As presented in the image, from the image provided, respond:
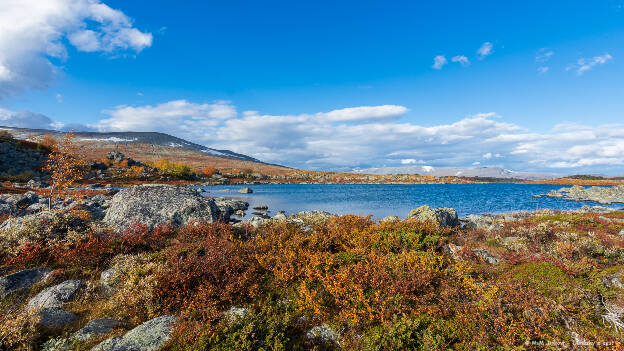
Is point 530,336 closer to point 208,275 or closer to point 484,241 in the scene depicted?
point 208,275

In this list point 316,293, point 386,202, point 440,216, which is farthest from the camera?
point 386,202

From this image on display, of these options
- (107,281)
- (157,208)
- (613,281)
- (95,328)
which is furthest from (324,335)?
(157,208)

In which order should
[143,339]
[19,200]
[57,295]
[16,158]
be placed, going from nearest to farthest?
[143,339], [57,295], [19,200], [16,158]

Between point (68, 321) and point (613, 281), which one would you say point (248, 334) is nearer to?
point (68, 321)

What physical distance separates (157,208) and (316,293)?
43.1ft

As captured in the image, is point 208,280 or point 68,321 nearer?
point 68,321

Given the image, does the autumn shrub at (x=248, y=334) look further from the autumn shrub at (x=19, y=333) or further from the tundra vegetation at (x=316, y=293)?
the autumn shrub at (x=19, y=333)

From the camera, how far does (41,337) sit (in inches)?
239

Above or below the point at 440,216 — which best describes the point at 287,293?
below

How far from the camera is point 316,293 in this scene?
763cm

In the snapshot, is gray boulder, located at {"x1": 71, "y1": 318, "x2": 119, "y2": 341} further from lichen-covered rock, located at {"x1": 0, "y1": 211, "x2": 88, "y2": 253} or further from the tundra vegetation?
lichen-covered rock, located at {"x1": 0, "y1": 211, "x2": 88, "y2": 253}

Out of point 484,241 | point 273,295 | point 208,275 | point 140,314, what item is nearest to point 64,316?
point 140,314

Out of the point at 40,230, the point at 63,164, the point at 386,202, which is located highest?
the point at 63,164

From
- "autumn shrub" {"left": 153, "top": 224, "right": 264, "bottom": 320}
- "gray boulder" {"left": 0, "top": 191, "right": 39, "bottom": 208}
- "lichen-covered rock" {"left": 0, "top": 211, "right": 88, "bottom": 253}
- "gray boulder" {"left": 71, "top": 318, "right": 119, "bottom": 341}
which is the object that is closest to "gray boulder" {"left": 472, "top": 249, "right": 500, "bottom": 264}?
"autumn shrub" {"left": 153, "top": 224, "right": 264, "bottom": 320}
